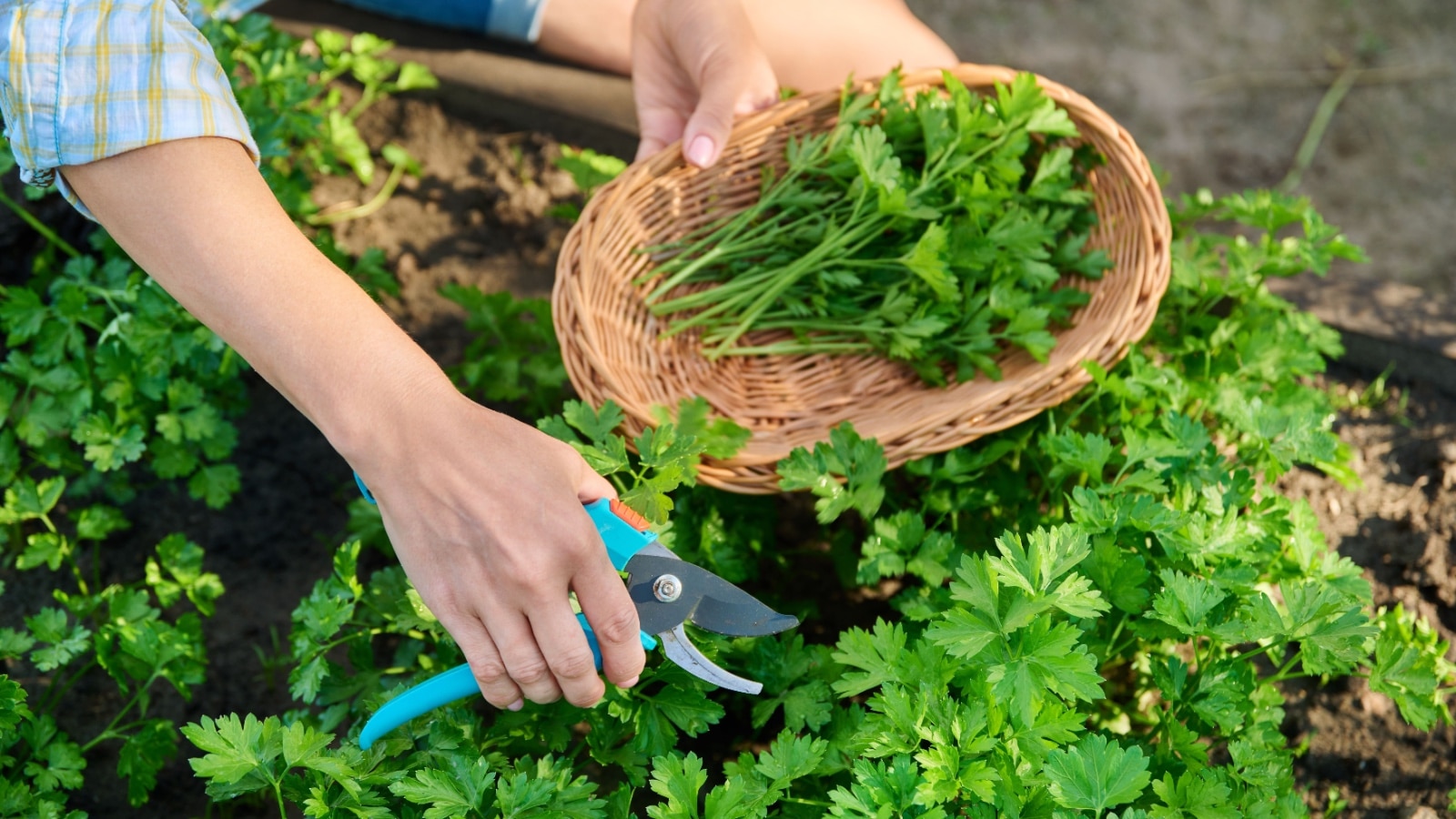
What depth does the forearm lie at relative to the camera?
1.30 meters

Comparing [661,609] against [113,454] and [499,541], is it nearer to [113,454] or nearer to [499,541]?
[499,541]

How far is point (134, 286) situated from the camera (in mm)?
2191

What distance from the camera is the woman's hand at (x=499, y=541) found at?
1.24 metres

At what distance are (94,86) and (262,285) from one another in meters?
0.37

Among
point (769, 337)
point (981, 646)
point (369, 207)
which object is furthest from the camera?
point (369, 207)

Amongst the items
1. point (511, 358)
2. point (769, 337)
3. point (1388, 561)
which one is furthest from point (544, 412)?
point (1388, 561)

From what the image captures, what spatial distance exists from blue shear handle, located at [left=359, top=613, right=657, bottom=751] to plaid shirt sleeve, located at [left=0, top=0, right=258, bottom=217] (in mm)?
787

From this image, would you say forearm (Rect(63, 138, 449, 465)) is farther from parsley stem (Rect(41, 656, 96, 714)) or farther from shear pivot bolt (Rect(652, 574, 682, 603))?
parsley stem (Rect(41, 656, 96, 714))

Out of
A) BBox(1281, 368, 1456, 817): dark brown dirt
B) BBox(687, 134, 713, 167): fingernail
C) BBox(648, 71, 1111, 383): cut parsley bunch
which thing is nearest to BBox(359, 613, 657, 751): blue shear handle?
BBox(648, 71, 1111, 383): cut parsley bunch

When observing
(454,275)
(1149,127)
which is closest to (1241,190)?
(1149,127)

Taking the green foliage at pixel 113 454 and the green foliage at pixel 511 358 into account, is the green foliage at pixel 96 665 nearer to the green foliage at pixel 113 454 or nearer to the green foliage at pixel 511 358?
the green foliage at pixel 113 454

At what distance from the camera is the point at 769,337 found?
242 centimetres

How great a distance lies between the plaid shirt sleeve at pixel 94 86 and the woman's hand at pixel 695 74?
997 mm

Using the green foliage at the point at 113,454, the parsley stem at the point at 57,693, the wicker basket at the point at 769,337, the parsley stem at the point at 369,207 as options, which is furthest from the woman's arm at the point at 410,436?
the parsley stem at the point at 369,207
